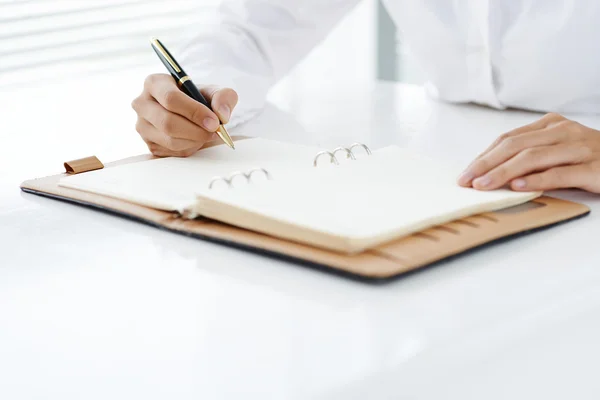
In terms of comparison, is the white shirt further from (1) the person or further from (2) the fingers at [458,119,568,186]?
(2) the fingers at [458,119,568,186]

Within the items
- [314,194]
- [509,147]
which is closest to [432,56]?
[509,147]

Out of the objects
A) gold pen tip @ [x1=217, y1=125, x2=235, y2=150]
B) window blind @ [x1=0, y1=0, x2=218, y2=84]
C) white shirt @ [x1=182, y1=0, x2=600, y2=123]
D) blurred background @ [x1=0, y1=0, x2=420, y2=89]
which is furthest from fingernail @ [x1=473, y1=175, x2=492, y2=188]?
window blind @ [x1=0, y1=0, x2=218, y2=84]

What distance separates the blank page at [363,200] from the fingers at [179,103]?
0.22 meters

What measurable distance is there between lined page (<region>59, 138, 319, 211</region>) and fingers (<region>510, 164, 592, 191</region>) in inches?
9.2

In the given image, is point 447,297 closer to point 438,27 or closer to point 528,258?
point 528,258

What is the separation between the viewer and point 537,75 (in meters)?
1.34

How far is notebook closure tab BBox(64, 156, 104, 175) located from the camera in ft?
3.19

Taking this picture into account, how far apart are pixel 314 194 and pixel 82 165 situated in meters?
0.37

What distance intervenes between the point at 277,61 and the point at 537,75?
479 millimetres

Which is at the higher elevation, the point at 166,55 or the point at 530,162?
the point at 166,55

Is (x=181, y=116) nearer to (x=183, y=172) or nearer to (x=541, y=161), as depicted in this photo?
(x=183, y=172)

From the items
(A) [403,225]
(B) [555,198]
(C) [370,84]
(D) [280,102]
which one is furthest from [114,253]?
(C) [370,84]

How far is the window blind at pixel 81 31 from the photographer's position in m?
1.99

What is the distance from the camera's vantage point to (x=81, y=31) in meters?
2.10
